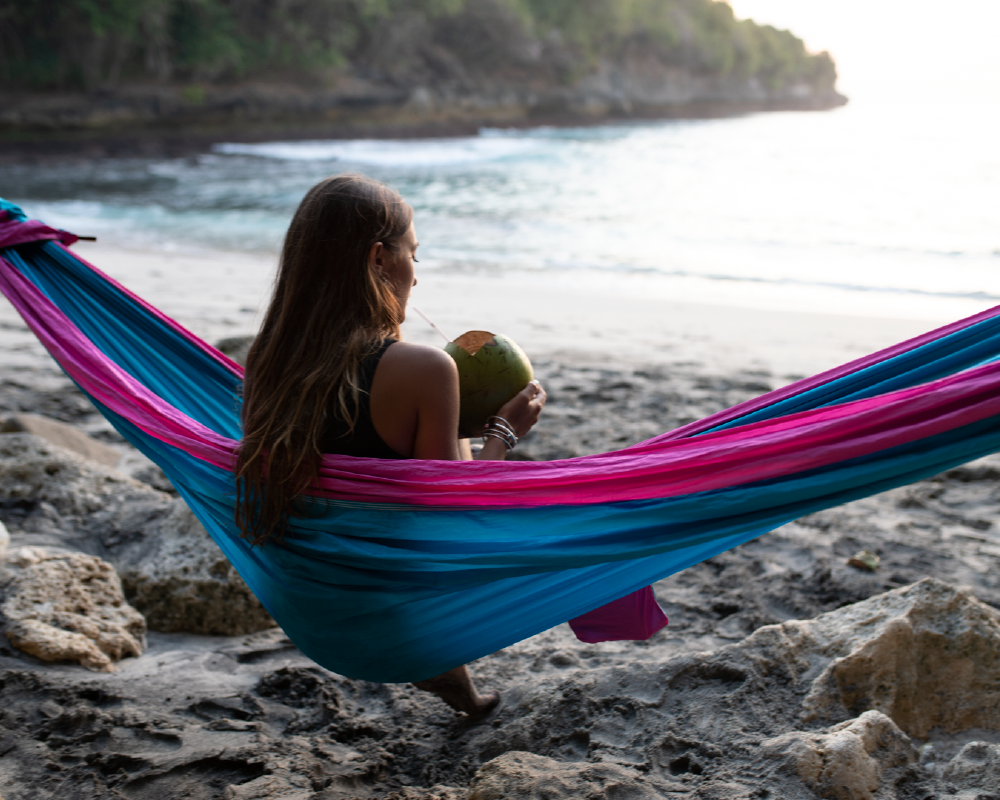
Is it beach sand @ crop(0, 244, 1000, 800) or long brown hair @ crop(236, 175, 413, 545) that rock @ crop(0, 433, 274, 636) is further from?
long brown hair @ crop(236, 175, 413, 545)

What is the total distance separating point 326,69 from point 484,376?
34.1m

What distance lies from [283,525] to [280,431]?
0.16 meters

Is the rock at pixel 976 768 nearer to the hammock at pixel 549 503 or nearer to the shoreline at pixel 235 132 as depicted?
the hammock at pixel 549 503

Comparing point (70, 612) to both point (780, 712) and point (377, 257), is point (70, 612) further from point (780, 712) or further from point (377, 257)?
point (780, 712)

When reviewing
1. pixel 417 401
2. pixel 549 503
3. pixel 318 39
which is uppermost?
pixel 318 39

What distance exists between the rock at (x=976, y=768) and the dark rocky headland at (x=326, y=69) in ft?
75.2

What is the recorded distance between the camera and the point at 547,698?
1.53m

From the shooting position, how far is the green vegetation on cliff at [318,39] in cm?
2509

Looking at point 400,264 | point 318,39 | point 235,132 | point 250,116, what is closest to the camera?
point 400,264

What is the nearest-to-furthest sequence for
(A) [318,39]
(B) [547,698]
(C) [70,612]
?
(B) [547,698], (C) [70,612], (A) [318,39]

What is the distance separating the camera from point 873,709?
138cm

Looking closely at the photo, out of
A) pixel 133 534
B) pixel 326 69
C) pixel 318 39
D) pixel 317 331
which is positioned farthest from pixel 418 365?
pixel 318 39

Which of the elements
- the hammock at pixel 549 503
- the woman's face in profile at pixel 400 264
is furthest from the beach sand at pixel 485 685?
the woman's face in profile at pixel 400 264

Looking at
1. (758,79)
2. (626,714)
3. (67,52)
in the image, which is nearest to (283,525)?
(626,714)
